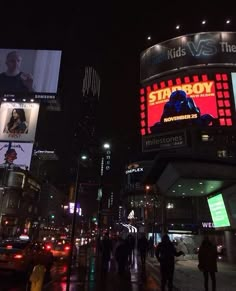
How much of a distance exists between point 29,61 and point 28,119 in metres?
10.1

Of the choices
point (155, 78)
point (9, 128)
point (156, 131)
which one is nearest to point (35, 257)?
point (156, 131)

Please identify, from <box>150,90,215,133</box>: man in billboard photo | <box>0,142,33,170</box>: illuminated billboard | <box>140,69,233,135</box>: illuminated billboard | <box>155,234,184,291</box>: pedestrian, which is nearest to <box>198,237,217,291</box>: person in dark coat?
<box>155,234,184,291</box>: pedestrian

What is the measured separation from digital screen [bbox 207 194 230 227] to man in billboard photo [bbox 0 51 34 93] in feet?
127

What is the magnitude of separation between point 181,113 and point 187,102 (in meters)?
1.25

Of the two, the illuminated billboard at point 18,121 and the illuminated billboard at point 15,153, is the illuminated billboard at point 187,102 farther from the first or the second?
the illuminated billboard at point 15,153

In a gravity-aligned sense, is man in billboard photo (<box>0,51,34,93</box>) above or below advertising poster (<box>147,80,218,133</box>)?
above

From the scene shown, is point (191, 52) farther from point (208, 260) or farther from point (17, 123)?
point (17, 123)

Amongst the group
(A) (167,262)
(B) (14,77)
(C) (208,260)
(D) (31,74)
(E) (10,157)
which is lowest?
(A) (167,262)

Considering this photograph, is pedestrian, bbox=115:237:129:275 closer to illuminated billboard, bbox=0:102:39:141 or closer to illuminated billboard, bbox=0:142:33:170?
illuminated billboard, bbox=0:142:33:170

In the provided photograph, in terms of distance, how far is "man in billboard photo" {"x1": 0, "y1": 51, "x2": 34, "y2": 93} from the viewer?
55875mm

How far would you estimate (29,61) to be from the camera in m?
56.9

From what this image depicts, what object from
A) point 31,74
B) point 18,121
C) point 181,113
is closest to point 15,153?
point 18,121

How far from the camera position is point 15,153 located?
55188 millimetres

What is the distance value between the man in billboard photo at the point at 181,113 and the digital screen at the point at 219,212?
281 inches
